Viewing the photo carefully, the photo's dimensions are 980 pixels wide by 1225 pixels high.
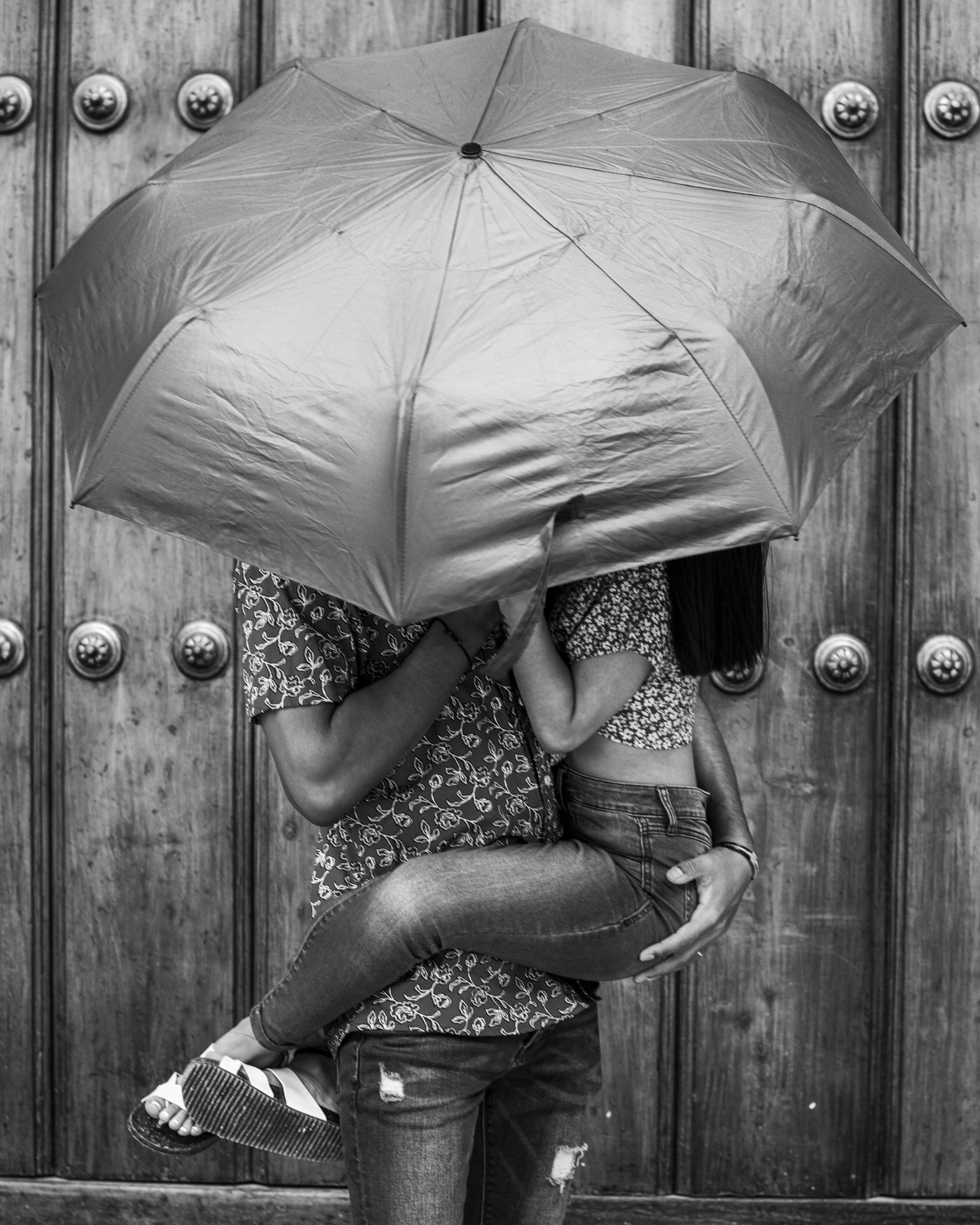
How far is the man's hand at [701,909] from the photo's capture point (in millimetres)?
1466

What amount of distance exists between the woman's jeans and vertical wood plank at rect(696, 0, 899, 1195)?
89 cm

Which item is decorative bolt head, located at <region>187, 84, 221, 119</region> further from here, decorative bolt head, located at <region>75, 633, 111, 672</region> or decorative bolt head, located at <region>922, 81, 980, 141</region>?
decorative bolt head, located at <region>922, 81, 980, 141</region>

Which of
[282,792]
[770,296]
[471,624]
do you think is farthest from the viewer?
[282,792]

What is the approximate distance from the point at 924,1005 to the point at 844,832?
0.33 m

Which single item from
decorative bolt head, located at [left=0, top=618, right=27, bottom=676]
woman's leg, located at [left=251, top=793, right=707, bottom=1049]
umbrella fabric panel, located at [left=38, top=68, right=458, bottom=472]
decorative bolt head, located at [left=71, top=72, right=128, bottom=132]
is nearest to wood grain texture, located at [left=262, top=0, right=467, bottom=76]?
decorative bolt head, located at [left=71, top=72, right=128, bottom=132]

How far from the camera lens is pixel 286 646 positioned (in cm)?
134

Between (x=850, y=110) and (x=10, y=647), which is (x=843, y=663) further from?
(x=10, y=647)

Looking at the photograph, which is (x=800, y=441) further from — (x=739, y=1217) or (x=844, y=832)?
(x=739, y=1217)

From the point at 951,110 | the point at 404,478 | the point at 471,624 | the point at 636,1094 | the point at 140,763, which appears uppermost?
the point at 951,110

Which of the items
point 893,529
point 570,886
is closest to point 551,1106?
point 570,886

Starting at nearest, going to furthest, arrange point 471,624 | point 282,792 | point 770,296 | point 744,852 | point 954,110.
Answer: point 770,296 → point 471,624 → point 744,852 → point 954,110 → point 282,792

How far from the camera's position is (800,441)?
1230mm

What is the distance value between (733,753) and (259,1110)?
3.82ft

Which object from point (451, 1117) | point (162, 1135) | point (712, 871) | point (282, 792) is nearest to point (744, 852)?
point (712, 871)
